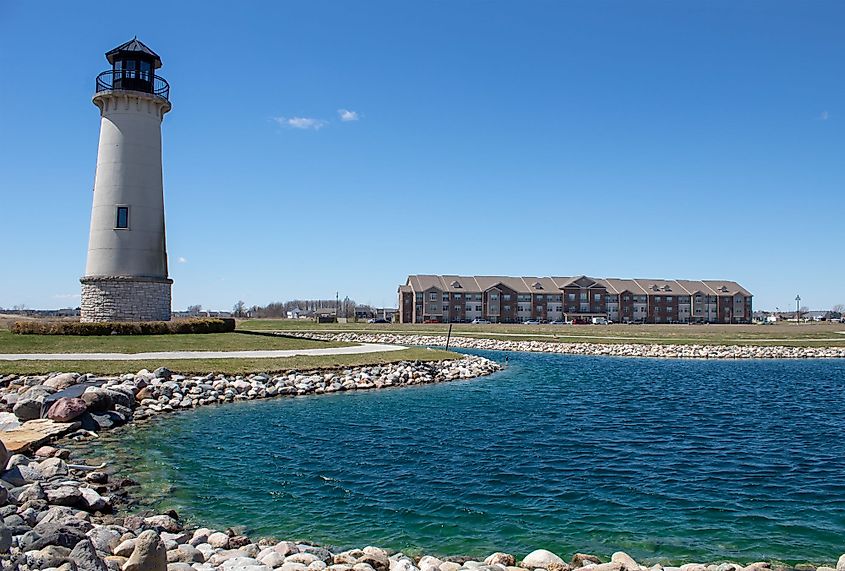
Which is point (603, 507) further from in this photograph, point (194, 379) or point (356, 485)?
point (194, 379)

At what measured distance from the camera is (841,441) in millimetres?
17594

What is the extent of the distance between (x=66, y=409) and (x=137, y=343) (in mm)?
16995

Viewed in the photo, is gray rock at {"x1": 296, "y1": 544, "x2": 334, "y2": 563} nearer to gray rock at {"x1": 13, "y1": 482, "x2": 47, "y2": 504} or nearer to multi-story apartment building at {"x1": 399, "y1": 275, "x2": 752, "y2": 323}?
gray rock at {"x1": 13, "y1": 482, "x2": 47, "y2": 504}

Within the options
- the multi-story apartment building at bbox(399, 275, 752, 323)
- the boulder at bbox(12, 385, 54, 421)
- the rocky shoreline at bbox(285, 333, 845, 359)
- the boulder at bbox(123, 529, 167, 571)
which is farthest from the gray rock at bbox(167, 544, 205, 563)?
the multi-story apartment building at bbox(399, 275, 752, 323)

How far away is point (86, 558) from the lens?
700 cm

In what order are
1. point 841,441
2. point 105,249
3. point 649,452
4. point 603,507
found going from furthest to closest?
1. point 105,249
2. point 841,441
3. point 649,452
4. point 603,507

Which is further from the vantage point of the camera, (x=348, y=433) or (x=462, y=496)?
(x=348, y=433)

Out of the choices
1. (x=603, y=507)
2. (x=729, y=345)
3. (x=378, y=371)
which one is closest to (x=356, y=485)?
(x=603, y=507)

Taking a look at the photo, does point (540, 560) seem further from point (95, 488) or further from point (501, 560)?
point (95, 488)

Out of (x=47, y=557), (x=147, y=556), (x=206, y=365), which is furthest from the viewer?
(x=206, y=365)

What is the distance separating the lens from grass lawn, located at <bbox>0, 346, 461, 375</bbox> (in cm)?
2412

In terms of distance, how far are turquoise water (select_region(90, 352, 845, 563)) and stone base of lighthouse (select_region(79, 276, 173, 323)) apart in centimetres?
1873

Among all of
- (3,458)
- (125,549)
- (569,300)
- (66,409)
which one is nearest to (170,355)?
(66,409)

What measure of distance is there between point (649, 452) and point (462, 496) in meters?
6.15
